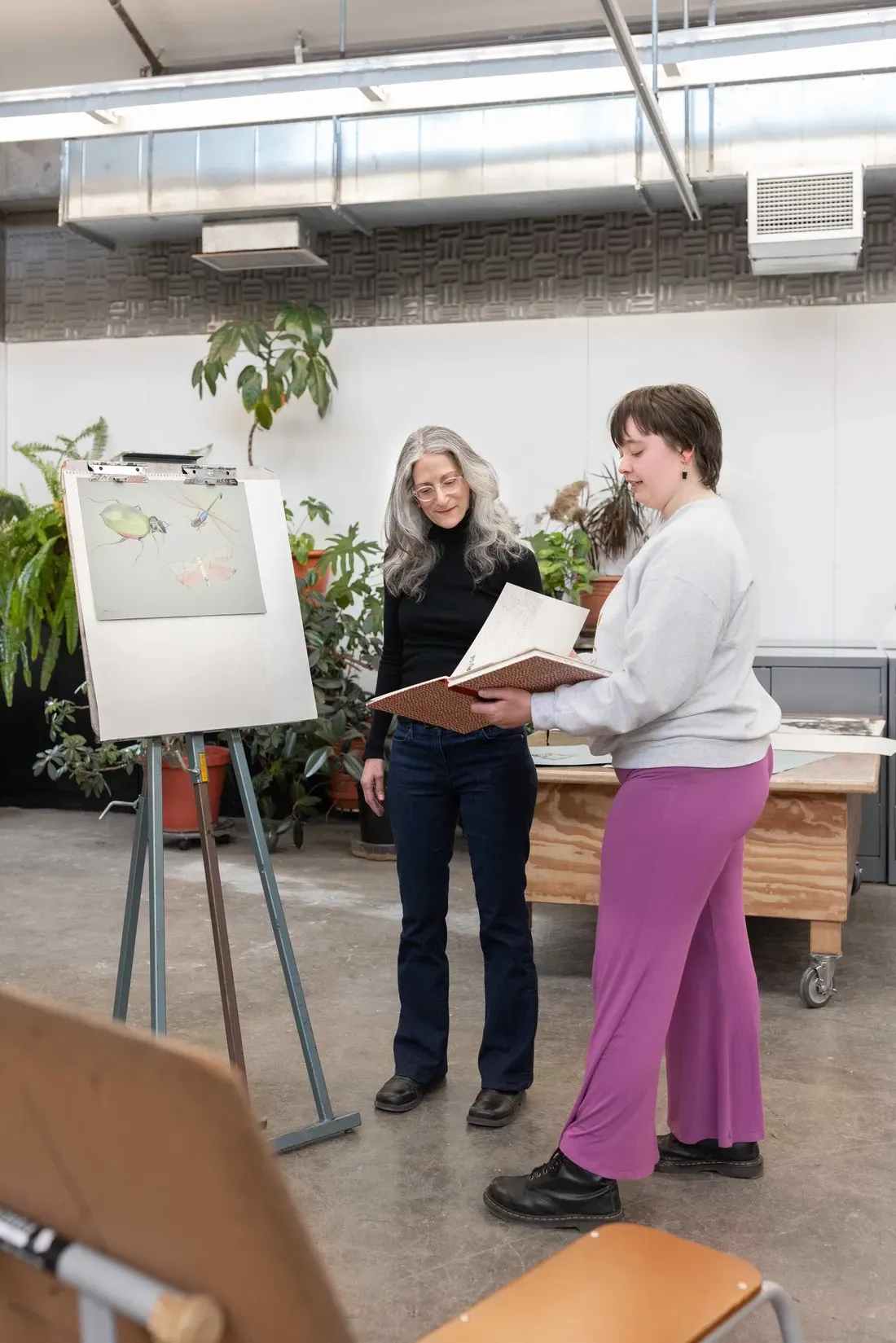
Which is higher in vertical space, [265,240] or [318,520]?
[265,240]

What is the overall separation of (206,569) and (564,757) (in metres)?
1.68

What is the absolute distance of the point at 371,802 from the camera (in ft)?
10.2

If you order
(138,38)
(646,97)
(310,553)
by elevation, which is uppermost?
(138,38)

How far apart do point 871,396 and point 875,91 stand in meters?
1.43

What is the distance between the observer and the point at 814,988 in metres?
3.81

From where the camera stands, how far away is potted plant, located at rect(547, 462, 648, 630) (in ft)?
20.7

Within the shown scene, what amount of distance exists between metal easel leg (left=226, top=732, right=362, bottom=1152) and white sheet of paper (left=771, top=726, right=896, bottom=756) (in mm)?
2041

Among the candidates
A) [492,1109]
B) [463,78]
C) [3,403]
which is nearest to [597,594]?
[463,78]

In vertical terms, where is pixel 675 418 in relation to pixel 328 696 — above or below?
above

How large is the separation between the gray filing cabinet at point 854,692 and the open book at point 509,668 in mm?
3309

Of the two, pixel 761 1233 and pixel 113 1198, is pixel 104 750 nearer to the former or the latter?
pixel 761 1233

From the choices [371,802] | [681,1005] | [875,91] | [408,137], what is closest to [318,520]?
[408,137]

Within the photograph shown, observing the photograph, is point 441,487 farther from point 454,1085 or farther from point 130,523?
point 454,1085

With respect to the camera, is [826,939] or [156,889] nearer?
[156,889]
